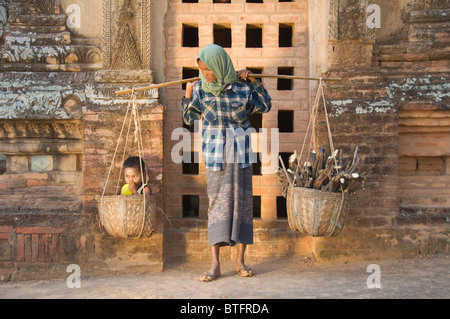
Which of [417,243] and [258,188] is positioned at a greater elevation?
[258,188]

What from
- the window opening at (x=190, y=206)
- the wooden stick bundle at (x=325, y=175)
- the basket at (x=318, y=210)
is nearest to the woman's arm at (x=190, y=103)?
the wooden stick bundle at (x=325, y=175)

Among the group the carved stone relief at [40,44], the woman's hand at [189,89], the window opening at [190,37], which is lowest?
the woman's hand at [189,89]

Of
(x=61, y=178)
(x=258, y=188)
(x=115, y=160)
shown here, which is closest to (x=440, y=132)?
(x=258, y=188)

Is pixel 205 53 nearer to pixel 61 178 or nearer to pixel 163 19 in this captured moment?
pixel 163 19

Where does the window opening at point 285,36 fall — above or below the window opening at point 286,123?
above

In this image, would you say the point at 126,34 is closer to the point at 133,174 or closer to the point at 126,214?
the point at 133,174

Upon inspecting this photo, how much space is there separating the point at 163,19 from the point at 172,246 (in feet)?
7.34

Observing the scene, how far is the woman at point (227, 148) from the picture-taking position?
377cm

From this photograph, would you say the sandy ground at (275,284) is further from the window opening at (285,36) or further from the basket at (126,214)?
the window opening at (285,36)

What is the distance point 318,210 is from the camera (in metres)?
3.54

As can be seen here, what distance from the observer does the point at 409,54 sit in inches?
173

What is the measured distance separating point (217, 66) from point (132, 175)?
3.96 ft

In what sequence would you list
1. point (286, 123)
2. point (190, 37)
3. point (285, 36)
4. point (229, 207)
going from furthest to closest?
point (286, 123)
point (190, 37)
point (285, 36)
point (229, 207)

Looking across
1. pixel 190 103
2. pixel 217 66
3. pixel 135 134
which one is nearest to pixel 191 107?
pixel 190 103
